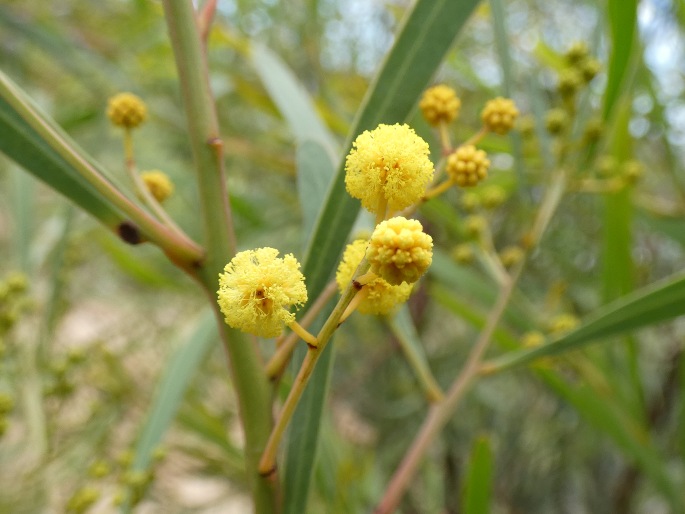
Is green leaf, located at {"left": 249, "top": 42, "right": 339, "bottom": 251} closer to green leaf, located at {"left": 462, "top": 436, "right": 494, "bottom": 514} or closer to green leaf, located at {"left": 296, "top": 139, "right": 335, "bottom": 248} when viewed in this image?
green leaf, located at {"left": 296, "top": 139, "right": 335, "bottom": 248}

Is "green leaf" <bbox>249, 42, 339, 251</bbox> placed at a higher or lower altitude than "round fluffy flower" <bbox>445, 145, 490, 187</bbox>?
higher

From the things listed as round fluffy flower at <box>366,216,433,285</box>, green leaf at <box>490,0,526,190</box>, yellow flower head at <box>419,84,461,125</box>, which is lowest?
round fluffy flower at <box>366,216,433,285</box>

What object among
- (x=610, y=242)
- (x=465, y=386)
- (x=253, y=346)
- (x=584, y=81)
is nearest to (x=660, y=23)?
(x=610, y=242)

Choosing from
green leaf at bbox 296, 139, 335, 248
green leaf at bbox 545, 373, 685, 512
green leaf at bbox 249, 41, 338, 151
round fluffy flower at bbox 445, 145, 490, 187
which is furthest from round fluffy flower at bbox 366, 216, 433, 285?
green leaf at bbox 545, 373, 685, 512

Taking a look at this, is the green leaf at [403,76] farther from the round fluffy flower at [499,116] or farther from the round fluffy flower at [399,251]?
the round fluffy flower at [399,251]

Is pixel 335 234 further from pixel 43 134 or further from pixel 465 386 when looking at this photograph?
pixel 465 386

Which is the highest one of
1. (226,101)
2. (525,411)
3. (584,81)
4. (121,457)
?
(226,101)
